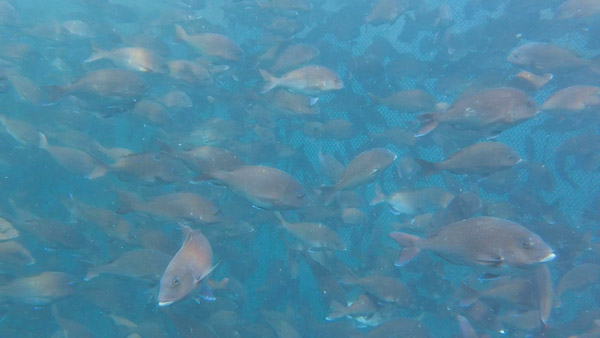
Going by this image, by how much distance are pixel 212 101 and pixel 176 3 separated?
5.87 meters

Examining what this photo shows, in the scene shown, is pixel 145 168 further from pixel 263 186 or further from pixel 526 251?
pixel 526 251

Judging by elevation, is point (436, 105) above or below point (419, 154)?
above

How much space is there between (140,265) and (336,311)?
120 inches

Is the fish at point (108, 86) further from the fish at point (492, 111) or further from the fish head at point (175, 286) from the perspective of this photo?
the fish at point (492, 111)

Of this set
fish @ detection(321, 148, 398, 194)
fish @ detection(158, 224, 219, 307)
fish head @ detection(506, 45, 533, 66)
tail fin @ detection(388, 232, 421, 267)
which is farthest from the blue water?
tail fin @ detection(388, 232, 421, 267)

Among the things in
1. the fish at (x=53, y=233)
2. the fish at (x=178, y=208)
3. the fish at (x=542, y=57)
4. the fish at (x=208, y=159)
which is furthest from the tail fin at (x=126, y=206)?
the fish at (x=542, y=57)

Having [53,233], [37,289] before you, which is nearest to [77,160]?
[53,233]

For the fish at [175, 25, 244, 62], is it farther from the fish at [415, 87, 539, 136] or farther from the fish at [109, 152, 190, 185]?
the fish at [415, 87, 539, 136]

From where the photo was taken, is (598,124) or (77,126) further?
(77,126)

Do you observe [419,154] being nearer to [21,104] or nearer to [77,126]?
[77,126]

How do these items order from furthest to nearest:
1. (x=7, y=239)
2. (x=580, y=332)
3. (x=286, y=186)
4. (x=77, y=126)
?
1. (x=77, y=126)
2. (x=7, y=239)
3. (x=580, y=332)
4. (x=286, y=186)

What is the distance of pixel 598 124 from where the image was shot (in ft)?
25.3

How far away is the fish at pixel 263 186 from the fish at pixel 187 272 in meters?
0.88

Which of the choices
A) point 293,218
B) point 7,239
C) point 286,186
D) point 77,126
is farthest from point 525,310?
point 77,126
